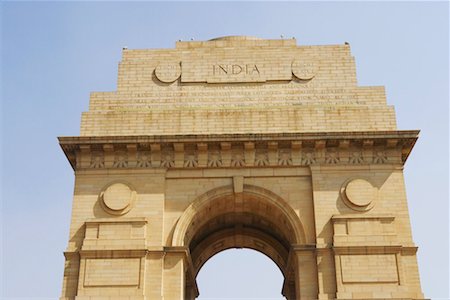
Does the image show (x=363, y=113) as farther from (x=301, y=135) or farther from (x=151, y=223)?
(x=151, y=223)

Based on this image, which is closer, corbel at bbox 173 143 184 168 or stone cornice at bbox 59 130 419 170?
stone cornice at bbox 59 130 419 170

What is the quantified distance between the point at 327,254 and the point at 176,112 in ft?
28.0


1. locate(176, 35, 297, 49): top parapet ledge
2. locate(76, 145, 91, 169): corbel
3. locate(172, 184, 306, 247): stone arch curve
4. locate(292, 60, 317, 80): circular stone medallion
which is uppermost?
locate(176, 35, 297, 49): top parapet ledge

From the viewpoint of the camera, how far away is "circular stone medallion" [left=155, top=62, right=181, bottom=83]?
28.4 metres

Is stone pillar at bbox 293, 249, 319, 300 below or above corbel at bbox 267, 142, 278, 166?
below

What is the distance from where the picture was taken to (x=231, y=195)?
84.6 ft

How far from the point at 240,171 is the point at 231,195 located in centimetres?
103

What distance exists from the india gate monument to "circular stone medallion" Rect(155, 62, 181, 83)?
0.16 ft

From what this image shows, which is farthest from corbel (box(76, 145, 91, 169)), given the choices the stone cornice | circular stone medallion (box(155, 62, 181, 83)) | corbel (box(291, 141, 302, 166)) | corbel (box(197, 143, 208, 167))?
corbel (box(291, 141, 302, 166))

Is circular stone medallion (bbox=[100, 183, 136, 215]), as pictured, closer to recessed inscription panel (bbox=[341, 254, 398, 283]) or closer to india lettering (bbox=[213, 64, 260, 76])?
india lettering (bbox=[213, 64, 260, 76])

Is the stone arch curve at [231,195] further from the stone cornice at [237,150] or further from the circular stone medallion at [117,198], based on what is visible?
the circular stone medallion at [117,198]

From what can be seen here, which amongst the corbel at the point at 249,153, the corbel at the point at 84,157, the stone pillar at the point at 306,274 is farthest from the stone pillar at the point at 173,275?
the corbel at the point at 84,157

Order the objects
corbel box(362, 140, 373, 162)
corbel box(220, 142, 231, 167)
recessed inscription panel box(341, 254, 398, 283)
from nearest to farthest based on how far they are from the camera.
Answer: recessed inscription panel box(341, 254, 398, 283)
corbel box(362, 140, 373, 162)
corbel box(220, 142, 231, 167)

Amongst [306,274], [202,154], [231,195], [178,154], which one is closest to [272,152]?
[231,195]
